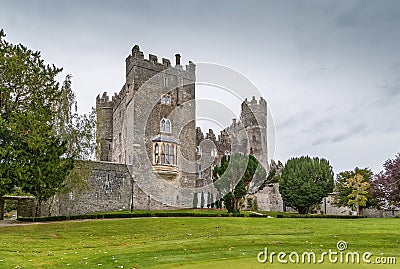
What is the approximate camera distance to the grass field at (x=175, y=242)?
12.5 metres

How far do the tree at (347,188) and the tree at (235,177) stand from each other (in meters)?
13.2

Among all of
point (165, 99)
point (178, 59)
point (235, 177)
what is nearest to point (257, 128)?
point (178, 59)

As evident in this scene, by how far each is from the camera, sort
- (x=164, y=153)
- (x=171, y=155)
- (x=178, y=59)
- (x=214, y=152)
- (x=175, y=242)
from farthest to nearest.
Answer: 1. (x=214, y=152)
2. (x=178, y=59)
3. (x=171, y=155)
4. (x=164, y=153)
5. (x=175, y=242)

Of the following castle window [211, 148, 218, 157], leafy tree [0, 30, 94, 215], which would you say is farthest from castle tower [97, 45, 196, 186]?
leafy tree [0, 30, 94, 215]

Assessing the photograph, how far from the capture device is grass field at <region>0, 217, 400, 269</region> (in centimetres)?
1254

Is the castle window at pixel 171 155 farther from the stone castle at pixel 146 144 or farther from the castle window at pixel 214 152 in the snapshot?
the castle window at pixel 214 152

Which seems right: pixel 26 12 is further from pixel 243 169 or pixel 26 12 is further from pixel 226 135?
pixel 226 135

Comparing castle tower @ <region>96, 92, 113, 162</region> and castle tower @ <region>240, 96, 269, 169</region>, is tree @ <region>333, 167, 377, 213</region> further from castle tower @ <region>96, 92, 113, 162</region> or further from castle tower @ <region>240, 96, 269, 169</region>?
castle tower @ <region>96, 92, 113, 162</region>

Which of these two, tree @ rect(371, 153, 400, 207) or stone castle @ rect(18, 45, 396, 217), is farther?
tree @ rect(371, 153, 400, 207)

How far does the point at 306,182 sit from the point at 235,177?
36.5 feet

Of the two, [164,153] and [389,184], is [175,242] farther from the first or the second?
[389,184]

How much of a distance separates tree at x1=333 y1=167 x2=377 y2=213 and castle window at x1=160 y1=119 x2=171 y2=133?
18362 millimetres

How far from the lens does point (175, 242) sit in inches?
702

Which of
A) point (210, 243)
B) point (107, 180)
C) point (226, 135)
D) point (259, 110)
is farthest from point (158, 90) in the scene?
point (210, 243)
